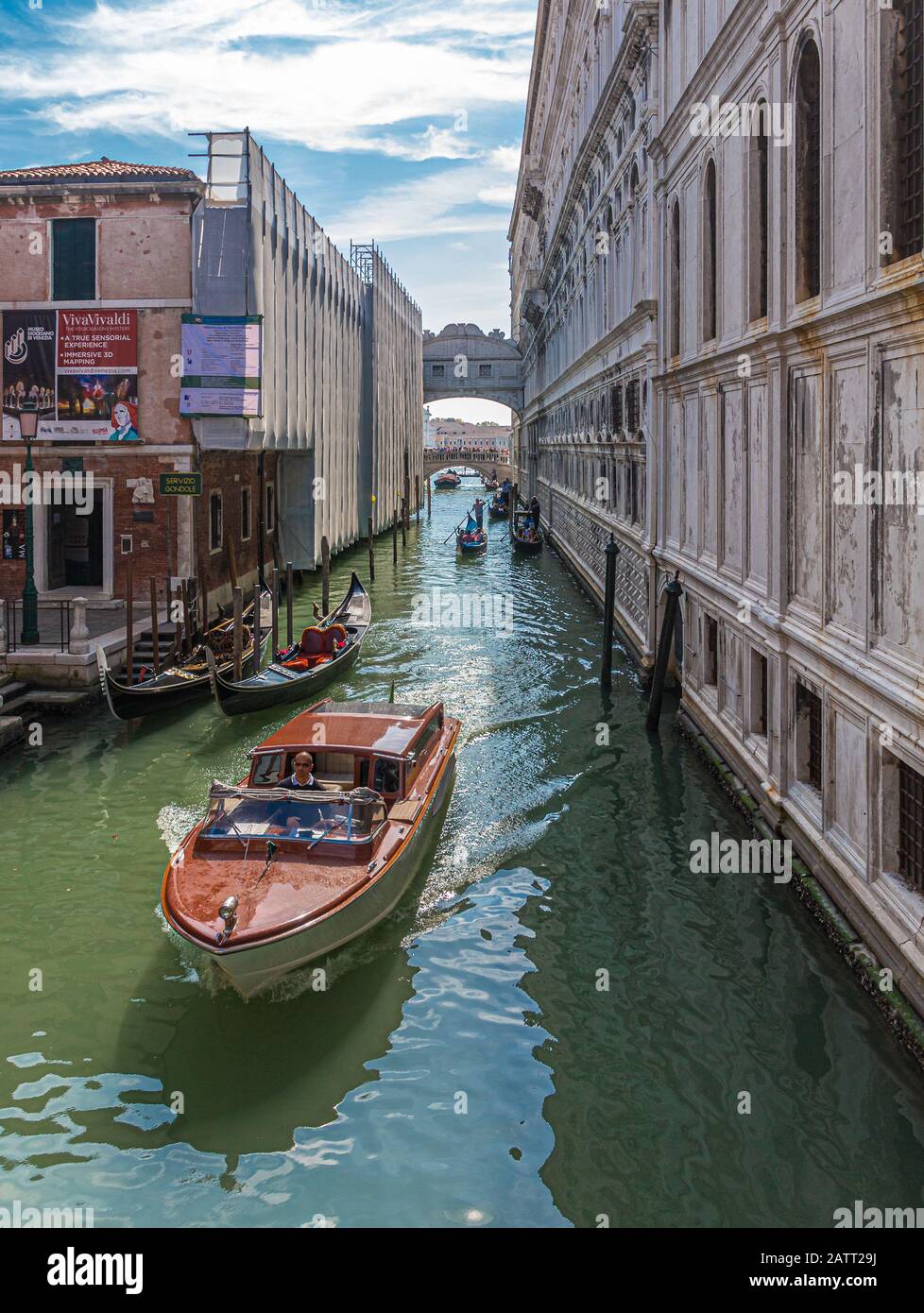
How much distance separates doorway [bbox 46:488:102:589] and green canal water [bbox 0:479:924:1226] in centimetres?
1039

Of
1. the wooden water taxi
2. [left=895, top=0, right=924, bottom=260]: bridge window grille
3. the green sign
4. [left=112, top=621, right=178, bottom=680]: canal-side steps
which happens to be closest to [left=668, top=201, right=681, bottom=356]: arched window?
the wooden water taxi

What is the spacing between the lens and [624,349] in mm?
19250

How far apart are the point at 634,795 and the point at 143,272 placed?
43.7 ft

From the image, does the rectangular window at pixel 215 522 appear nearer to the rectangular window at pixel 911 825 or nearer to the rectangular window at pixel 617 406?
the rectangular window at pixel 617 406

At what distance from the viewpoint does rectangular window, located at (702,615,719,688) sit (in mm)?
13109

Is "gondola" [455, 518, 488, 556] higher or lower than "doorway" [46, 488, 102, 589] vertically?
higher

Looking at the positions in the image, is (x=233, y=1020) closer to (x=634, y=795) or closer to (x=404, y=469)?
(x=634, y=795)

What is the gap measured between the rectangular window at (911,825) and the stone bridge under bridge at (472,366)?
66334mm

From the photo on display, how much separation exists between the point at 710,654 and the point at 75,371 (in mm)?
12553

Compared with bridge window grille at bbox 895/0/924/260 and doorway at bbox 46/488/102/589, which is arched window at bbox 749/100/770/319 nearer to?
bridge window grille at bbox 895/0/924/260

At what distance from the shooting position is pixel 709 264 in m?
12.8

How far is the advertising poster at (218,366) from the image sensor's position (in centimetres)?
1934

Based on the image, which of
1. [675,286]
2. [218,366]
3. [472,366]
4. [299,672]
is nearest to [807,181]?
[675,286]

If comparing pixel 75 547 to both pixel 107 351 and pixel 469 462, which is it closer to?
pixel 107 351
